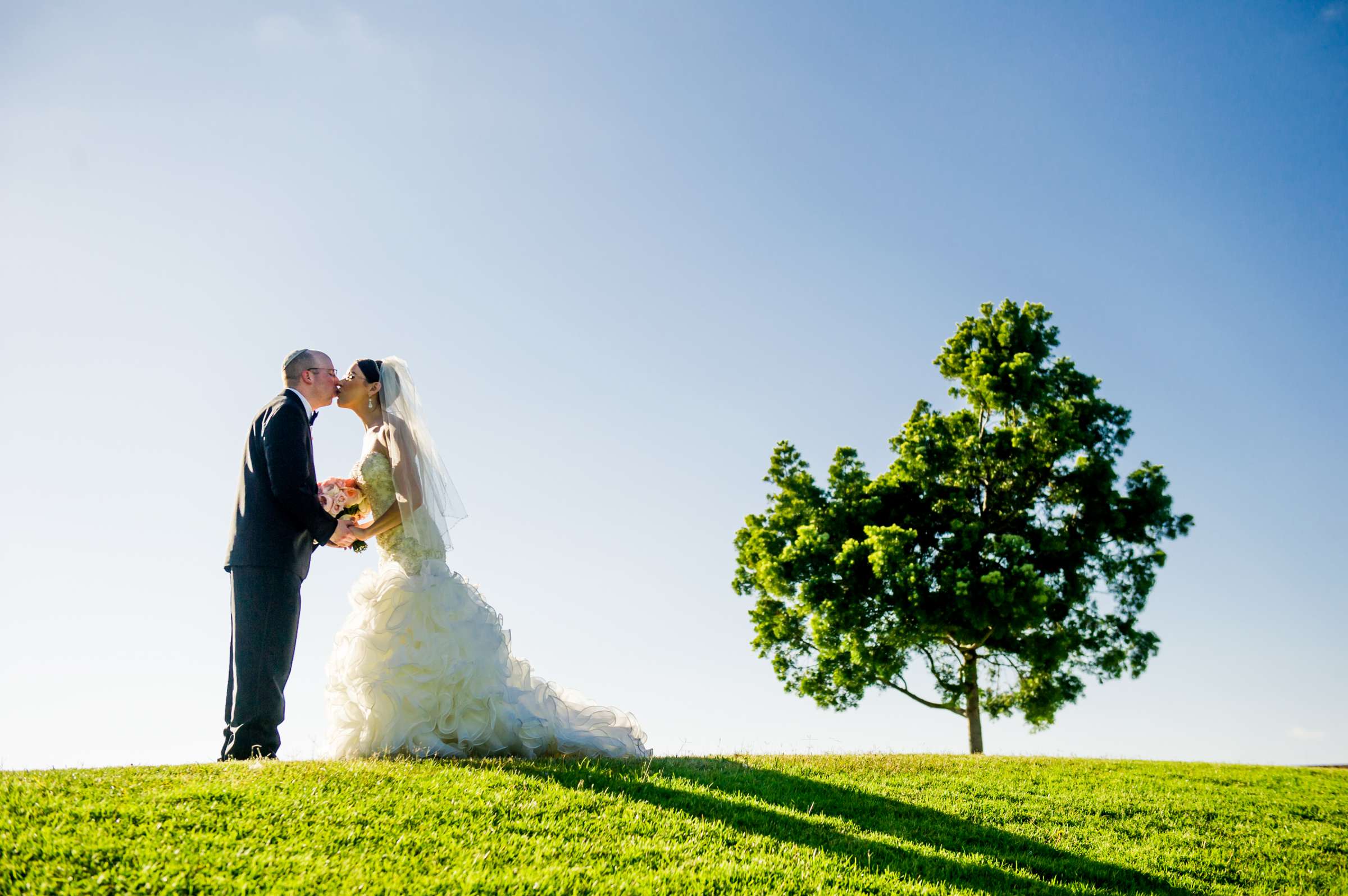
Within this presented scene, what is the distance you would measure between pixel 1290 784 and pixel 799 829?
37.3 feet

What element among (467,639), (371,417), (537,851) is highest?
(371,417)

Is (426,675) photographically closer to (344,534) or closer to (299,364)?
(344,534)

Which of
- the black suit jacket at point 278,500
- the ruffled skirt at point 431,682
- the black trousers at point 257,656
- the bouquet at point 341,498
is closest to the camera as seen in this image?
the black trousers at point 257,656

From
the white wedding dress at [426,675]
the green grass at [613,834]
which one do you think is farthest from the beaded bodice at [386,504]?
the green grass at [613,834]

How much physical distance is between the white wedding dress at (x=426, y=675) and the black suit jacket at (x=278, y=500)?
0.89 metres

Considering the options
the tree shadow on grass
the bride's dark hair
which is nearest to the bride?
the bride's dark hair

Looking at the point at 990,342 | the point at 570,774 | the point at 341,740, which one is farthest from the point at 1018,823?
the point at 990,342

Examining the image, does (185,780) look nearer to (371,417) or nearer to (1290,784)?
(371,417)

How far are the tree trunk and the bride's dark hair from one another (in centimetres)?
1808

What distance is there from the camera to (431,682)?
329 inches

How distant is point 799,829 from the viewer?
721cm

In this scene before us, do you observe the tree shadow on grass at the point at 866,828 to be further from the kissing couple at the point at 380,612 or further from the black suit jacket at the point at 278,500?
the black suit jacket at the point at 278,500

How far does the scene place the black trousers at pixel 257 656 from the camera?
7965 millimetres

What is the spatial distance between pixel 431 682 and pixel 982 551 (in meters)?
15.7
